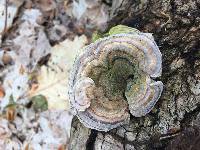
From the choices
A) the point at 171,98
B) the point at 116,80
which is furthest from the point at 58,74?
the point at 171,98

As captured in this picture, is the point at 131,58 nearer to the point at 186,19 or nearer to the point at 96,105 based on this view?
the point at 96,105

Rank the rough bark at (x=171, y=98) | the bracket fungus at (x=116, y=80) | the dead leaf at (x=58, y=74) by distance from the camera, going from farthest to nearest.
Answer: the dead leaf at (x=58, y=74), the rough bark at (x=171, y=98), the bracket fungus at (x=116, y=80)

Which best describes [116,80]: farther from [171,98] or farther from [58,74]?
[58,74]

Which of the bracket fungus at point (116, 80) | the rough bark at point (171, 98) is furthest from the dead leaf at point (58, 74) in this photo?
the bracket fungus at point (116, 80)

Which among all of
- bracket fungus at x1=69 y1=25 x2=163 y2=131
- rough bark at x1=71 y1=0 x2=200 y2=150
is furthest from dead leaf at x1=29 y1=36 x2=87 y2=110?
bracket fungus at x1=69 y1=25 x2=163 y2=131

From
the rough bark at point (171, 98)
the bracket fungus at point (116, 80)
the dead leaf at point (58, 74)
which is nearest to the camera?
the bracket fungus at point (116, 80)

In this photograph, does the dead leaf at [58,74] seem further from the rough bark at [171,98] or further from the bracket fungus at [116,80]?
the bracket fungus at [116,80]

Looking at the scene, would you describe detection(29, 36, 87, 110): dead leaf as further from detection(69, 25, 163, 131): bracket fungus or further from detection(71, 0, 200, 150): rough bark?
detection(69, 25, 163, 131): bracket fungus
